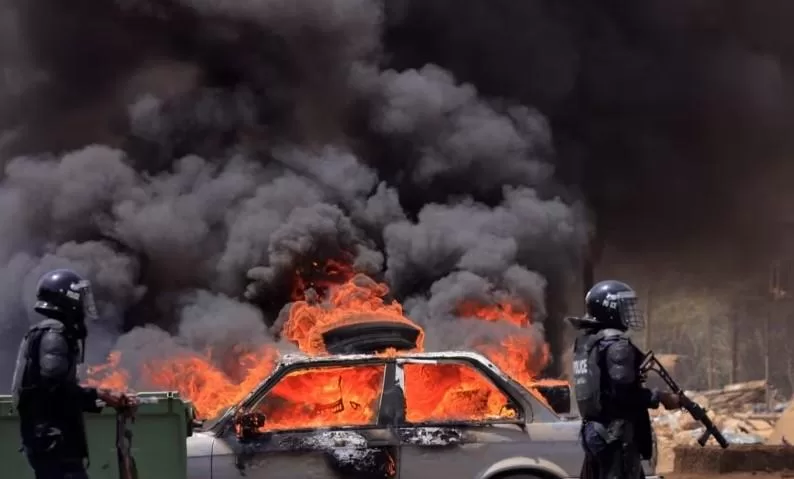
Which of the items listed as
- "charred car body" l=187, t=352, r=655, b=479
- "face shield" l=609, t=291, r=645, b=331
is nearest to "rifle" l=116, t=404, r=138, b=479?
"charred car body" l=187, t=352, r=655, b=479

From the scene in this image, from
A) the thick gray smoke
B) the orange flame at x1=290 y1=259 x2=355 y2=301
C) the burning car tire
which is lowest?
the burning car tire

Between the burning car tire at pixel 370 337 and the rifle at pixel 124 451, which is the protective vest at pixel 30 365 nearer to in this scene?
the rifle at pixel 124 451

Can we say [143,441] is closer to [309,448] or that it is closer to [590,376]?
[309,448]

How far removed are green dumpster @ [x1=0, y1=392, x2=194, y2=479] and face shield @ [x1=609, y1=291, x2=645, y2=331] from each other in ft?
8.21

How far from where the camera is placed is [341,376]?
630cm

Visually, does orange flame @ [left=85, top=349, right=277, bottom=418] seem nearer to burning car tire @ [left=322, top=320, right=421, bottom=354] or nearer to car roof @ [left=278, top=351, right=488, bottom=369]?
burning car tire @ [left=322, top=320, right=421, bottom=354]

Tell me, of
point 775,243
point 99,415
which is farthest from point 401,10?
point 99,415

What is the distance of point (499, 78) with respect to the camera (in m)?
14.4

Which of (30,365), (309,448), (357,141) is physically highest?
(357,141)

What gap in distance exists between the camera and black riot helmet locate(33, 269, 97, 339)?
14.7 feet

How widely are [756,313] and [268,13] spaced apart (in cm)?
1118

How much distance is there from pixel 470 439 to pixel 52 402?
2.52 meters

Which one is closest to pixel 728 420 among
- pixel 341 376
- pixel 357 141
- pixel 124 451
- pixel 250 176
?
pixel 357 141

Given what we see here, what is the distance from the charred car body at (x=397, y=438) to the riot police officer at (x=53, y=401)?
4.22ft
